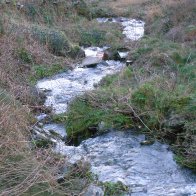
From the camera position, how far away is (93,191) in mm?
5418

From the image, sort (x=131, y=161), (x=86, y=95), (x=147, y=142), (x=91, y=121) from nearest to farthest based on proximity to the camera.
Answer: (x=131, y=161) < (x=147, y=142) < (x=91, y=121) < (x=86, y=95)

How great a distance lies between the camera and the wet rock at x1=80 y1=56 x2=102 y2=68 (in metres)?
12.9

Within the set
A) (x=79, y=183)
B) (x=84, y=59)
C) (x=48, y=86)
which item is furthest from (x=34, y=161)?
(x=84, y=59)

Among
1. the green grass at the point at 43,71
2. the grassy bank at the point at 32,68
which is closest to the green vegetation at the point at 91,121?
the grassy bank at the point at 32,68

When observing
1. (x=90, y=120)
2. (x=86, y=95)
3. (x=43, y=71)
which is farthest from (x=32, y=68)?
(x=90, y=120)

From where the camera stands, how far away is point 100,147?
7.30m

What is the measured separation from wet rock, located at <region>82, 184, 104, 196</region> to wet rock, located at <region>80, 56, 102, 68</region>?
7513 millimetres

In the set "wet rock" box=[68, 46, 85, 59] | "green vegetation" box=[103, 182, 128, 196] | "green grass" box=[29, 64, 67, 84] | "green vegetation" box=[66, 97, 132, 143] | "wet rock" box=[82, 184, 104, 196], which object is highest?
"wet rock" box=[82, 184, 104, 196]

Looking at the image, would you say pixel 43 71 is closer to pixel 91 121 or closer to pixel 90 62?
pixel 90 62

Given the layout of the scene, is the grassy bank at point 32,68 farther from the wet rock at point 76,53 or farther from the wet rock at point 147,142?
the wet rock at point 147,142

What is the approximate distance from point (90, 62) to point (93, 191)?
25.7 ft

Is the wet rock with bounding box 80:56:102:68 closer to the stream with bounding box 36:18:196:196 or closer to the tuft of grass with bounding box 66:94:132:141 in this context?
the stream with bounding box 36:18:196:196

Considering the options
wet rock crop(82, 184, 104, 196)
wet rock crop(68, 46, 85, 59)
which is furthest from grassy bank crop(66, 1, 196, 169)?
wet rock crop(68, 46, 85, 59)

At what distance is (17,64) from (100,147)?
471 cm
